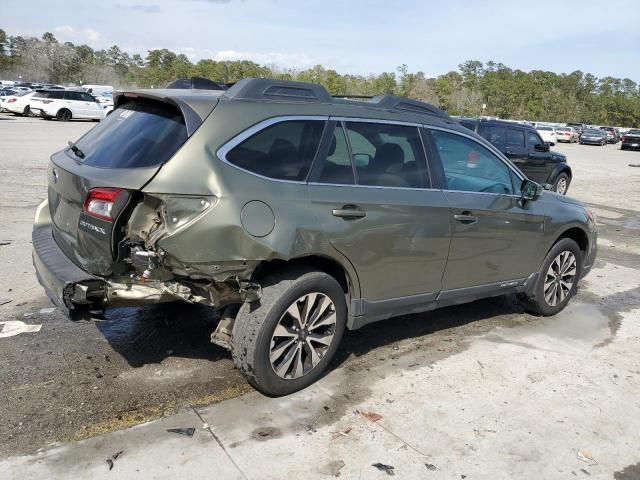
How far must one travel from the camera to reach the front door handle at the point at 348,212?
367cm

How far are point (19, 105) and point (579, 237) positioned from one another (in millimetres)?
32740

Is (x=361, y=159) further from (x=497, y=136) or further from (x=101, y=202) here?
(x=497, y=136)

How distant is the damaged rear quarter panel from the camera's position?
10.5ft

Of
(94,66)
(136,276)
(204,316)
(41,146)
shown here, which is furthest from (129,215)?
(94,66)

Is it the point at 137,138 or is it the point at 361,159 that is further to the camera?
the point at 361,159

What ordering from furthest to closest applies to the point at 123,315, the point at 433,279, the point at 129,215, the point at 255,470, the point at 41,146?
the point at 41,146 < the point at 123,315 < the point at 433,279 < the point at 129,215 < the point at 255,470

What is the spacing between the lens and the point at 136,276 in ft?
11.0

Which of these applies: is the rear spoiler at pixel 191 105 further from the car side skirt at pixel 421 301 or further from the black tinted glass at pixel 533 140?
the black tinted glass at pixel 533 140

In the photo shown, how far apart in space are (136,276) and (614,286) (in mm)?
5831

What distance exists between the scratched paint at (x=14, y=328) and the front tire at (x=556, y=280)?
4313 mm

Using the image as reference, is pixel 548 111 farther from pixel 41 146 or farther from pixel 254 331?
pixel 254 331

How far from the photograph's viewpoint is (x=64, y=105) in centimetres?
2977

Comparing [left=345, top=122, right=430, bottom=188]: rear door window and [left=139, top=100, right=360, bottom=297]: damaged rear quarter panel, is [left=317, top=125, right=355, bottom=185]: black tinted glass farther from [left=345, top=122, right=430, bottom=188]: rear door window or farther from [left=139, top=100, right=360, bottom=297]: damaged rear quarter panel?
[left=139, top=100, right=360, bottom=297]: damaged rear quarter panel

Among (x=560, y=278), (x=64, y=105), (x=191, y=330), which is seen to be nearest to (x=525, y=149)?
(x=560, y=278)
